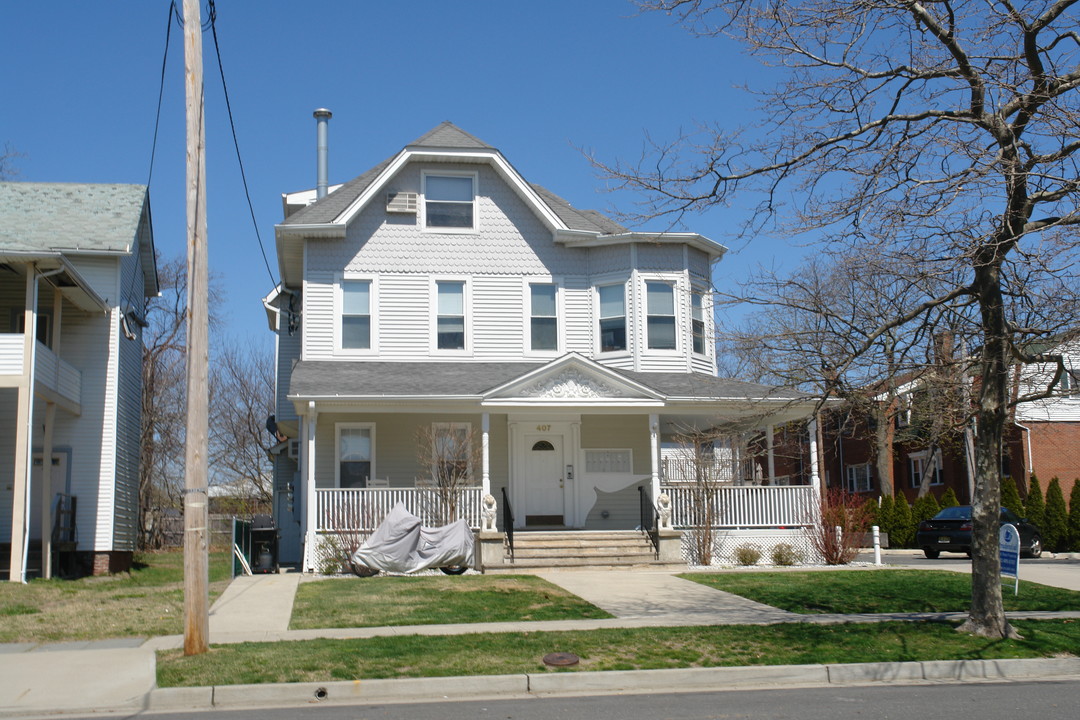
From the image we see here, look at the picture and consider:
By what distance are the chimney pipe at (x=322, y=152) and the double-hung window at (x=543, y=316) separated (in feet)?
23.9

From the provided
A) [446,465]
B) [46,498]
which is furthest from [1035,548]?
[46,498]

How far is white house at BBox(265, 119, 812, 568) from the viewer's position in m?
21.5

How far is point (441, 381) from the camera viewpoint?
21203 millimetres

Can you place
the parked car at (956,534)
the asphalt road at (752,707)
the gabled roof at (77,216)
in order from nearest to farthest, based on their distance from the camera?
the asphalt road at (752,707) → the gabled roof at (77,216) → the parked car at (956,534)

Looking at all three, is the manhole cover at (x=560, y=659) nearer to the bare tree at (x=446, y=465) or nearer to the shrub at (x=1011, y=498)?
the bare tree at (x=446, y=465)

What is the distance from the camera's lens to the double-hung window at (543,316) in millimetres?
23391

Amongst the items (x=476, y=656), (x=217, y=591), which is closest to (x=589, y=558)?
(x=217, y=591)

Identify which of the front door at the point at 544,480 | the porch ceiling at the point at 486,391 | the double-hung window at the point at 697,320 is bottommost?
the front door at the point at 544,480

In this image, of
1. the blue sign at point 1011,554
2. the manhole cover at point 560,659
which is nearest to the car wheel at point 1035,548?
the blue sign at point 1011,554

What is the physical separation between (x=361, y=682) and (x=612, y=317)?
15.1 metres

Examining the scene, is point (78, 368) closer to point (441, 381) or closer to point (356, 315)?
point (356, 315)

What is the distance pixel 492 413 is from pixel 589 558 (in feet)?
13.9

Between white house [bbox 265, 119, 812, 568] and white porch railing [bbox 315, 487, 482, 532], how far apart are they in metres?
0.43

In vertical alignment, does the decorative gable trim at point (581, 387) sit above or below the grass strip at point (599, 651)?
above
